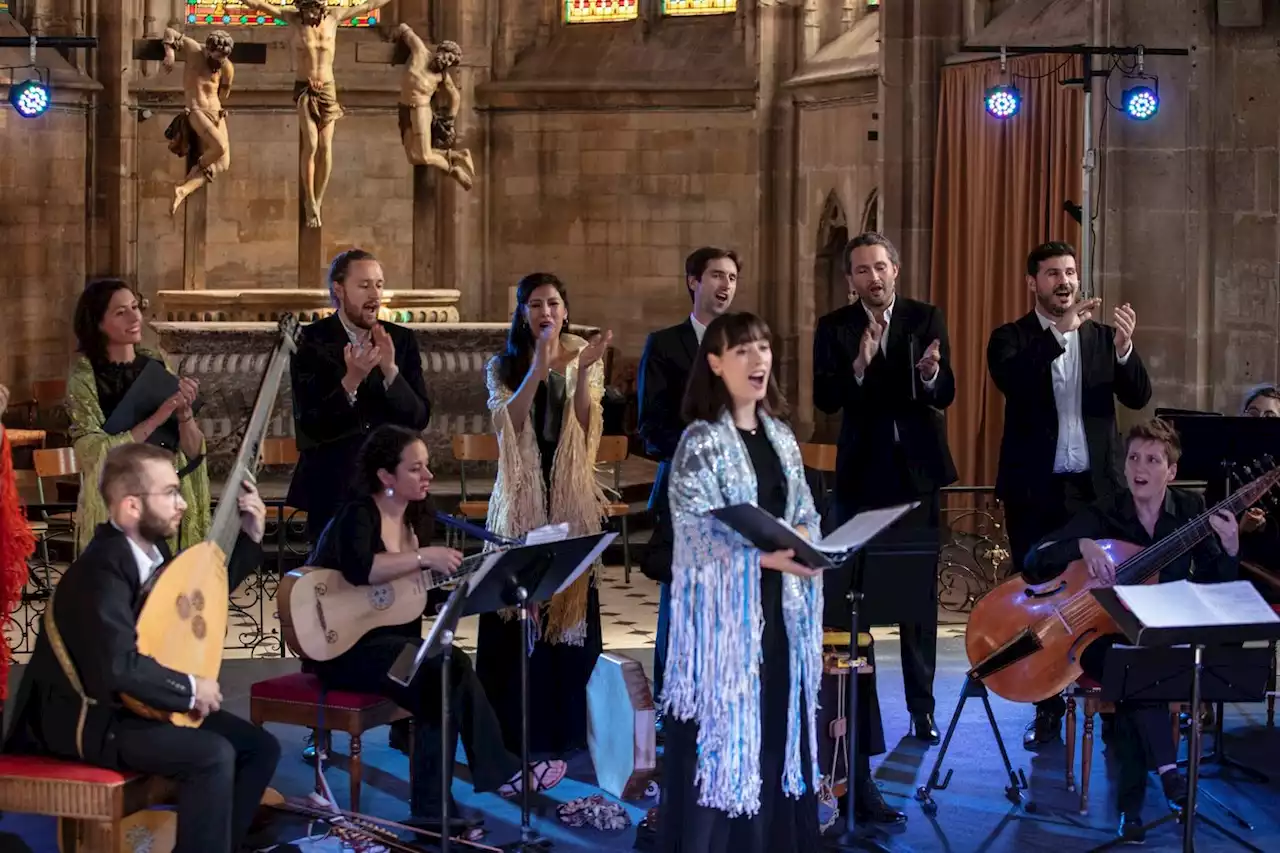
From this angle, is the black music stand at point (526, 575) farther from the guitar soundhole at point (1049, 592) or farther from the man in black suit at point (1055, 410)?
the man in black suit at point (1055, 410)

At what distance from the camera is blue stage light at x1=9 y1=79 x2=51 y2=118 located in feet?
40.2

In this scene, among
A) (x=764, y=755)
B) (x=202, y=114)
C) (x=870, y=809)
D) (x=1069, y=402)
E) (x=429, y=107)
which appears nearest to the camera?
(x=764, y=755)

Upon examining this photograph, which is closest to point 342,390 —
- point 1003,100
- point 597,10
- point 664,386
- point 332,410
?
point 332,410

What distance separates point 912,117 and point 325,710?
7.67 m

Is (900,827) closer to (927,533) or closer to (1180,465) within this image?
(927,533)

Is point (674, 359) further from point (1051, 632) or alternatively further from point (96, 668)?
point (96, 668)

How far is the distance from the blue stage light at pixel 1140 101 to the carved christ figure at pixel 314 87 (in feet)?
17.3

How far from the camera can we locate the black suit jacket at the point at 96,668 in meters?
4.83

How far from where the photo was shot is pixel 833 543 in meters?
4.62

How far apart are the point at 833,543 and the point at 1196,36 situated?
633 cm

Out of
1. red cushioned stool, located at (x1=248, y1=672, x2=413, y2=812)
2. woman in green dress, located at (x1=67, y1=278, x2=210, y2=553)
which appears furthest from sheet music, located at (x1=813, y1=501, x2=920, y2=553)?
woman in green dress, located at (x1=67, y1=278, x2=210, y2=553)

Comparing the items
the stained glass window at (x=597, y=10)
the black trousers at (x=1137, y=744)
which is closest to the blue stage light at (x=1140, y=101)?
the black trousers at (x=1137, y=744)

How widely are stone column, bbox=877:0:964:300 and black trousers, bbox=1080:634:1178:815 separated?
6642 mm

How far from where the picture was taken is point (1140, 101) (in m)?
10.0
